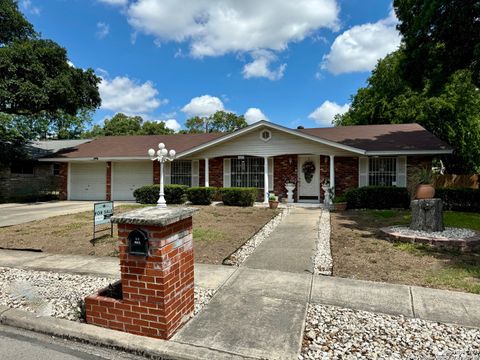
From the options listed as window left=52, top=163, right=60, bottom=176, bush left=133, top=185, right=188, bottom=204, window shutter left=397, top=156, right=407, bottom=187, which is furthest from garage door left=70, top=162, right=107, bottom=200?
window shutter left=397, top=156, right=407, bottom=187

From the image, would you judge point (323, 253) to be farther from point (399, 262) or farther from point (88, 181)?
point (88, 181)

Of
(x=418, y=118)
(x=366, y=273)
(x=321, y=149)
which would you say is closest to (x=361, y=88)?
(x=418, y=118)

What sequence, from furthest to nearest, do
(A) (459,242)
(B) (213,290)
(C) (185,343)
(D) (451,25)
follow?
(D) (451,25) → (A) (459,242) → (B) (213,290) → (C) (185,343)

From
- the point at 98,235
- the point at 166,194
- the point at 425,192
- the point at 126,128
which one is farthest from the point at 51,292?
the point at 126,128

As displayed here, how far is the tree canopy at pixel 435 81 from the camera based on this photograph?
11180 mm

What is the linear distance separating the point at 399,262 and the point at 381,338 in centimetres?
297

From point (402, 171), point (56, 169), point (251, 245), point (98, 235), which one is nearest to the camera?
point (251, 245)

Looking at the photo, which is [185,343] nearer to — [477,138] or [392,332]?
[392,332]

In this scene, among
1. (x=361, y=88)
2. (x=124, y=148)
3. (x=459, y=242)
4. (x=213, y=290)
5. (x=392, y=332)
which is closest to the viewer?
(x=392, y=332)

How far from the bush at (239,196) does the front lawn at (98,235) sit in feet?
8.93

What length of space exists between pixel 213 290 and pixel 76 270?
2548 mm

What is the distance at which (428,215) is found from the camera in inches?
301

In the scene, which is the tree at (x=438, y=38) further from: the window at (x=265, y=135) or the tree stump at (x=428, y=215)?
the window at (x=265, y=135)

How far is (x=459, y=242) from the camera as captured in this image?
21.5 feet
